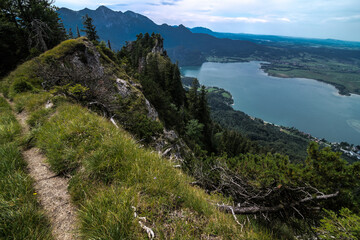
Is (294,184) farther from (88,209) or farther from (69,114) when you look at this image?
(69,114)

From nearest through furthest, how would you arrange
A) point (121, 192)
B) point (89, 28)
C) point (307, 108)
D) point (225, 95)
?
1. point (121, 192)
2. point (89, 28)
3. point (307, 108)
4. point (225, 95)

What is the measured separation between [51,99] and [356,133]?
556 ft

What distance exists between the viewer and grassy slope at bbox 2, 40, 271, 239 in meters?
2.04

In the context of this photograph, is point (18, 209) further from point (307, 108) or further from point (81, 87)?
point (307, 108)

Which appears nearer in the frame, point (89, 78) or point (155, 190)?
point (155, 190)

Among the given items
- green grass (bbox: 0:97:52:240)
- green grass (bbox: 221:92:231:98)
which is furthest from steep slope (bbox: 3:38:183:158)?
green grass (bbox: 221:92:231:98)

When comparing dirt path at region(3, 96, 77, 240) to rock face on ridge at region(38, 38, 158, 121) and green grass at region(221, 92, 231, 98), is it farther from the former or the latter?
green grass at region(221, 92, 231, 98)

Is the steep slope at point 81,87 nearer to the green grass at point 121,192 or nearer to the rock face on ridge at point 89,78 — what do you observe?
the rock face on ridge at point 89,78

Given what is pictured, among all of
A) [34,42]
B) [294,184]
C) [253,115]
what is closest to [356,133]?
[253,115]

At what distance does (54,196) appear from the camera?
2.71m

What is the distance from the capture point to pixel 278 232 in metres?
3.22

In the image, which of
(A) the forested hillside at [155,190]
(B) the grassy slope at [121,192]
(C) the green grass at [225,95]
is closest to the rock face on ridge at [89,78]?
(A) the forested hillside at [155,190]

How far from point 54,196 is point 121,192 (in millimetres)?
1348

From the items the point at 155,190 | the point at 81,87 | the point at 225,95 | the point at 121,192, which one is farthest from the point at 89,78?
the point at 225,95
